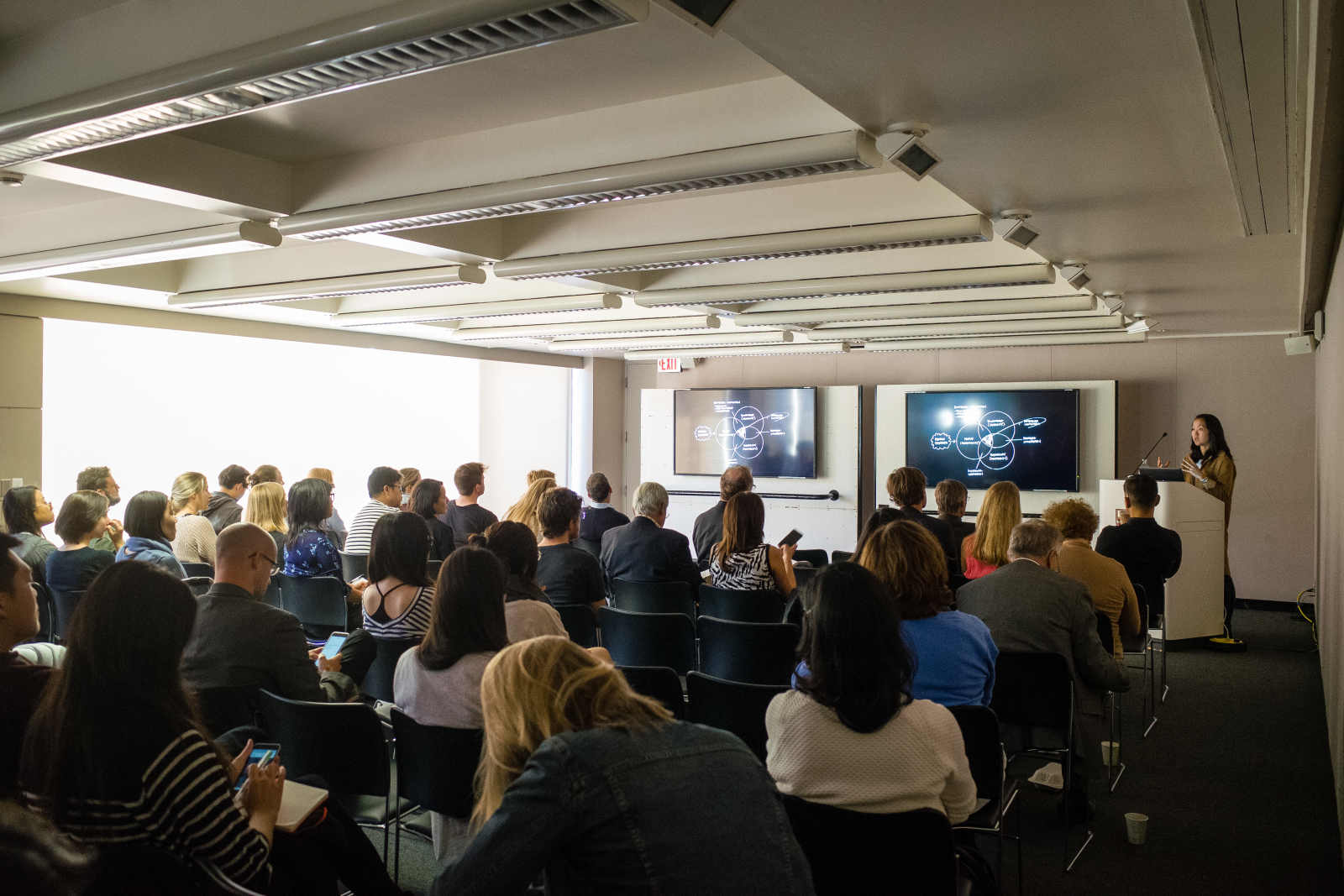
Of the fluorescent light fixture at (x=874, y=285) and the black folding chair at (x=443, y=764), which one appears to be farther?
the fluorescent light fixture at (x=874, y=285)

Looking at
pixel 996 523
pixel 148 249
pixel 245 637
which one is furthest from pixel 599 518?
pixel 245 637

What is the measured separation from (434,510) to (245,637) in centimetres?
314

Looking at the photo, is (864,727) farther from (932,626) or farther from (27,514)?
(27,514)

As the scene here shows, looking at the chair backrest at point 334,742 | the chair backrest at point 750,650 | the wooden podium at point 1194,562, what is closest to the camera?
the chair backrest at point 334,742

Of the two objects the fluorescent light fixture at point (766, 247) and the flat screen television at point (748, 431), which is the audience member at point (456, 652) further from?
the flat screen television at point (748, 431)

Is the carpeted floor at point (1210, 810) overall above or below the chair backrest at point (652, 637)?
below

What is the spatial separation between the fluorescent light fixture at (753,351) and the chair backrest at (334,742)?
7.39 metres

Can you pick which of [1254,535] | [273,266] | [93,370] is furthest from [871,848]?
[1254,535]

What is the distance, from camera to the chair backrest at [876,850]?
1798 mm

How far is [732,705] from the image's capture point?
2908 mm

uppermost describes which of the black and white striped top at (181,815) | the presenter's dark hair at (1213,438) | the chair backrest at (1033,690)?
the presenter's dark hair at (1213,438)

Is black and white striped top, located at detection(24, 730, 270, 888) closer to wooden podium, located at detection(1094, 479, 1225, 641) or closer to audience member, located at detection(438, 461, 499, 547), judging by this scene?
audience member, located at detection(438, 461, 499, 547)

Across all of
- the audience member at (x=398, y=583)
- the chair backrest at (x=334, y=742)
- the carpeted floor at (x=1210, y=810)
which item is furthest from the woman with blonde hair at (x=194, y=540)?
the chair backrest at (x=334, y=742)

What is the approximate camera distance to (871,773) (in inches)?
73.8
